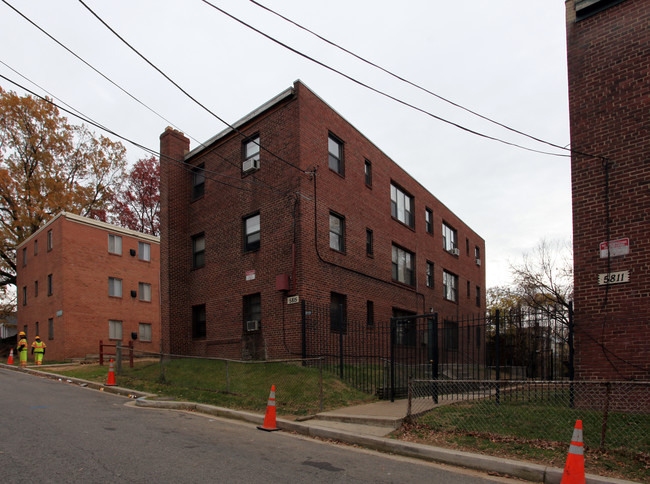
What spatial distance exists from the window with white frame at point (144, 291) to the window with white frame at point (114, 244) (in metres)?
2.48

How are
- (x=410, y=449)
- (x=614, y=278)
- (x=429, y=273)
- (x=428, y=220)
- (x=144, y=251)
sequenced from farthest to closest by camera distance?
(x=144, y=251), (x=428, y=220), (x=429, y=273), (x=614, y=278), (x=410, y=449)

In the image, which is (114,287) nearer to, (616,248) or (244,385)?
(244,385)

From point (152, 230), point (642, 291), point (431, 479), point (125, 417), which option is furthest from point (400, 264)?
point (152, 230)

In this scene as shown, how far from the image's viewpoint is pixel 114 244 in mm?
30016

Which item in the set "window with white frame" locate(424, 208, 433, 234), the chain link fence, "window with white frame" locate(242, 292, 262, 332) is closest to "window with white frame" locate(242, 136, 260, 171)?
"window with white frame" locate(242, 292, 262, 332)

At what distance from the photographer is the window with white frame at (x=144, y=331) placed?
30.7 m

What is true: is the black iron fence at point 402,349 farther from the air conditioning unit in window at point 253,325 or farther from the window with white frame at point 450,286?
the window with white frame at point 450,286

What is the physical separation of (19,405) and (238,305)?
8.06 m

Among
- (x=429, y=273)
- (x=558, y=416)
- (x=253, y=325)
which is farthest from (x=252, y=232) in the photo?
(x=558, y=416)

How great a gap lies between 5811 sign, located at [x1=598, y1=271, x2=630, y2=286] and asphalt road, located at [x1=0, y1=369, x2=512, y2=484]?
17.7 feet

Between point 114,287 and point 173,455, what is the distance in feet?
81.7

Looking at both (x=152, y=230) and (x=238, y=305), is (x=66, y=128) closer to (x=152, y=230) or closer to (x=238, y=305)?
(x=152, y=230)

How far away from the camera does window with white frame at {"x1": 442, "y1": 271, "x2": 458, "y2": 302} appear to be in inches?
1074

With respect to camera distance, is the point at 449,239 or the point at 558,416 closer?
the point at 558,416
